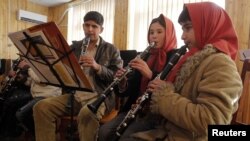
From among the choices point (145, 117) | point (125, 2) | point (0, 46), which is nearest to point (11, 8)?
point (0, 46)

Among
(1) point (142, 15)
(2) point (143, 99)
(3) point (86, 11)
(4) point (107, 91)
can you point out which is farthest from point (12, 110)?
(3) point (86, 11)

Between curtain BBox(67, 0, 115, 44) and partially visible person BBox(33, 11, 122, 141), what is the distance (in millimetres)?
2373

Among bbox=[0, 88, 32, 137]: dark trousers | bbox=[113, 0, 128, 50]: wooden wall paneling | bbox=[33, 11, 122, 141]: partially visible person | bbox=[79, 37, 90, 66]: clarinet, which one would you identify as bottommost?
bbox=[0, 88, 32, 137]: dark trousers

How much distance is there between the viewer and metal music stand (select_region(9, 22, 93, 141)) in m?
1.54

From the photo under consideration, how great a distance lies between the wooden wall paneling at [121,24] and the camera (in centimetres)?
425

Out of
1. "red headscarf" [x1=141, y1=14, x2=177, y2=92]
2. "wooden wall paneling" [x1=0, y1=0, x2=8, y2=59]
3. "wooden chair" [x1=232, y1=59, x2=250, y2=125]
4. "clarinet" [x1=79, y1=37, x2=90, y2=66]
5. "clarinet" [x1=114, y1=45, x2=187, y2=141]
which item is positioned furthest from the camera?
"wooden wall paneling" [x1=0, y1=0, x2=8, y2=59]

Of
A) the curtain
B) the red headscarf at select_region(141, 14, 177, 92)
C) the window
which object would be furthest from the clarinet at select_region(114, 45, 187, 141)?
the curtain

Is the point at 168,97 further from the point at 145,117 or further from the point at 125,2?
the point at 125,2

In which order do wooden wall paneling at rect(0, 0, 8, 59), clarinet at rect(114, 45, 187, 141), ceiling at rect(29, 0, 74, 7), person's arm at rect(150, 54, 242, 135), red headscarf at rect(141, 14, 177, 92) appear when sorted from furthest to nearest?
ceiling at rect(29, 0, 74, 7) → wooden wall paneling at rect(0, 0, 8, 59) → red headscarf at rect(141, 14, 177, 92) → clarinet at rect(114, 45, 187, 141) → person's arm at rect(150, 54, 242, 135)

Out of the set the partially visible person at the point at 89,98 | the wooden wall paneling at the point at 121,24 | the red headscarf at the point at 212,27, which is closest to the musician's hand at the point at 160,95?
the red headscarf at the point at 212,27

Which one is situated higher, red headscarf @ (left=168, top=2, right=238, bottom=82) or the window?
the window

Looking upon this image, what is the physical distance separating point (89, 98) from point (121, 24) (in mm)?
2502

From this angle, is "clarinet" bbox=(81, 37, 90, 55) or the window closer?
"clarinet" bbox=(81, 37, 90, 55)

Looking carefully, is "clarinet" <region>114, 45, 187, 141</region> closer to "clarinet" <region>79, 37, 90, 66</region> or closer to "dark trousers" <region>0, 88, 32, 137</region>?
"clarinet" <region>79, 37, 90, 66</region>
